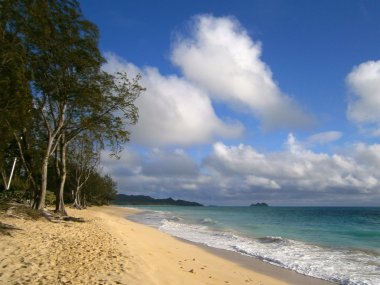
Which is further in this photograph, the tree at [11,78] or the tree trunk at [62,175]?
the tree trunk at [62,175]

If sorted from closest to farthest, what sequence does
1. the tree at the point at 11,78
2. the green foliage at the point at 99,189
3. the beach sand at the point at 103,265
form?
the beach sand at the point at 103,265 < the tree at the point at 11,78 < the green foliage at the point at 99,189

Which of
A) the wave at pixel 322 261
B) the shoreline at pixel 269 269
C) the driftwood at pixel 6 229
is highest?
the driftwood at pixel 6 229

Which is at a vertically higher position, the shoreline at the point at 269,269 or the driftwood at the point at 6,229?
the driftwood at the point at 6,229

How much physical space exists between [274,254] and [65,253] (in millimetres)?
10688

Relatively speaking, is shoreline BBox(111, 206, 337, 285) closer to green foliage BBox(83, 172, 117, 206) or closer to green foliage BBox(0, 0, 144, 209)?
green foliage BBox(0, 0, 144, 209)

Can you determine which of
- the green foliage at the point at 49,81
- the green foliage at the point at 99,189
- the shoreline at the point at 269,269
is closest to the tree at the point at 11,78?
the green foliage at the point at 49,81

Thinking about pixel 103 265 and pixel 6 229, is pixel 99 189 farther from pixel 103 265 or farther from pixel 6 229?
pixel 103 265

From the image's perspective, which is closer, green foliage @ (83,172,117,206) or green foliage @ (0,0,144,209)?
green foliage @ (0,0,144,209)

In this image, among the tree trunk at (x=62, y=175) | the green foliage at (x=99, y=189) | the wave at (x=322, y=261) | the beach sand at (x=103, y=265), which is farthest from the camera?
the green foliage at (x=99, y=189)

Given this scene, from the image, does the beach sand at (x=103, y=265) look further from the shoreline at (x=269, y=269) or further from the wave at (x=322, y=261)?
the wave at (x=322, y=261)

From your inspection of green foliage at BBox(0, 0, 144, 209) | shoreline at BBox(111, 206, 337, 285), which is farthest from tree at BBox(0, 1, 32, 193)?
shoreline at BBox(111, 206, 337, 285)

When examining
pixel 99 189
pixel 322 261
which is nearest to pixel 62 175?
pixel 322 261

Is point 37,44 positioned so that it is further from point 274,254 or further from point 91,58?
point 274,254

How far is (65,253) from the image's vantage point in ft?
40.0
